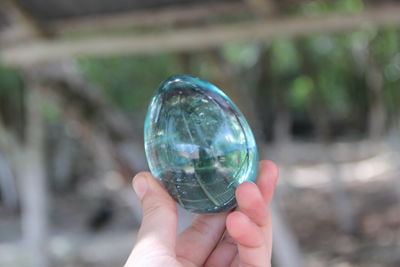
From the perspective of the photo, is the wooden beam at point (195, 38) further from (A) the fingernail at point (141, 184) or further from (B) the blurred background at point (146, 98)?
(A) the fingernail at point (141, 184)

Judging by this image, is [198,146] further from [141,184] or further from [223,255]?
[223,255]

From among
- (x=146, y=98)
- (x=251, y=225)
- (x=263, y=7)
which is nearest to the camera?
(x=251, y=225)

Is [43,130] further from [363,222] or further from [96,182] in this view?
[96,182]

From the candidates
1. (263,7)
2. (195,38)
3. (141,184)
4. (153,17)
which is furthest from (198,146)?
(153,17)

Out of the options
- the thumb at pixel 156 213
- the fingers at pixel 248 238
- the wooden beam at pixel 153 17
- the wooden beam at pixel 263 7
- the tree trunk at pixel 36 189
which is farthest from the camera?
the tree trunk at pixel 36 189

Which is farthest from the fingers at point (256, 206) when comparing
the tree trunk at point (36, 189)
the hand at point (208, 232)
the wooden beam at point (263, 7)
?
the tree trunk at point (36, 189)

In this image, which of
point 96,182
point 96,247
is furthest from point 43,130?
point 96,182
